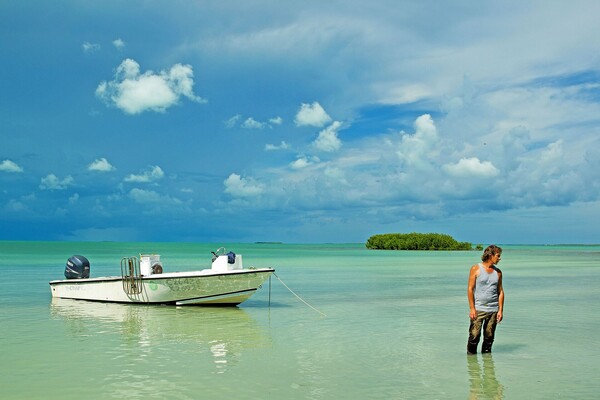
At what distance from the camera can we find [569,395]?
333 inches

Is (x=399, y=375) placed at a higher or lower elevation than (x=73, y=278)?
lower

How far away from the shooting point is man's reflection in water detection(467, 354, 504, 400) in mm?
8438

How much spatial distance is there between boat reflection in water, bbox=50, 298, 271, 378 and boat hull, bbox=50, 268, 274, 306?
30 centimetres

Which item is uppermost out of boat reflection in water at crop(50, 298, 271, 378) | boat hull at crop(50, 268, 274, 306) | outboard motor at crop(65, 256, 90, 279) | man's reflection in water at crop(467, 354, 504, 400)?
outboard motor at crop(65, 256, 90, 279)

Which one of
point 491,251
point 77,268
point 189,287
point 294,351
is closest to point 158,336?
point 294,351

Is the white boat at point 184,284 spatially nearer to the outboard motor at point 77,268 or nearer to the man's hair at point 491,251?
the outboard motor at point 77,268

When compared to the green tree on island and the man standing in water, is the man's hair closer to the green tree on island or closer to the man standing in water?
the man standing in water

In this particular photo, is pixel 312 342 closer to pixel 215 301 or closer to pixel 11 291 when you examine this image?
pixel 215 301

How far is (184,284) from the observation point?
→ 18.1 meters

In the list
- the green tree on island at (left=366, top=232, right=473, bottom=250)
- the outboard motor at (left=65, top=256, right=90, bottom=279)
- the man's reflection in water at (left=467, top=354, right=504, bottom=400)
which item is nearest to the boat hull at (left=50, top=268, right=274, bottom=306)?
the outboard motor at (left=65, top=256, right=90, bottom=279)

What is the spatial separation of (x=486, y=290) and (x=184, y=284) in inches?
418

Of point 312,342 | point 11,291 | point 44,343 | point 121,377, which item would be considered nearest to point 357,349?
point 312,342

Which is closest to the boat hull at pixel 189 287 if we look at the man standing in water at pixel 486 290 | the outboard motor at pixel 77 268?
the outboard motor at pixel 77 268

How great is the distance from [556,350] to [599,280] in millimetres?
22306
